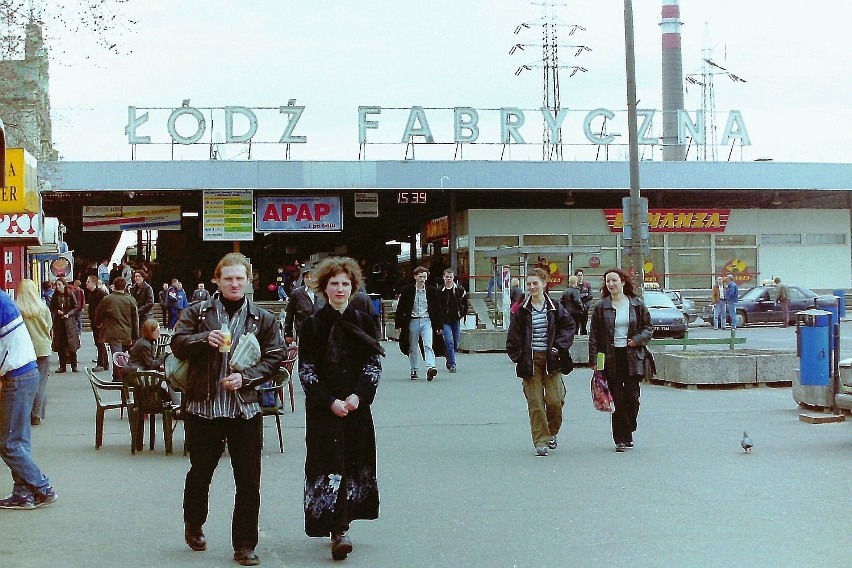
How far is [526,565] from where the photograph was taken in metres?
6.46

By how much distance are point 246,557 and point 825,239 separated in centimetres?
4557

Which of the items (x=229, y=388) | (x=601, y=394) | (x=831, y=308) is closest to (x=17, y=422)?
(x=229, y=388)

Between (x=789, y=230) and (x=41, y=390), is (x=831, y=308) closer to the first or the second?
(x=41, y=390)

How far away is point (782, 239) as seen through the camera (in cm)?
4816

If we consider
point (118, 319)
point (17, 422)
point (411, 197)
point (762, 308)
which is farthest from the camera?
point (411, 197)

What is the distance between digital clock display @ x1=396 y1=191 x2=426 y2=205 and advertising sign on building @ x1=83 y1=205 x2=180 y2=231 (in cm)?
861

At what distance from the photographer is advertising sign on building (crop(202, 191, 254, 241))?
43.2 m

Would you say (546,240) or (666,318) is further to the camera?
(546,240)

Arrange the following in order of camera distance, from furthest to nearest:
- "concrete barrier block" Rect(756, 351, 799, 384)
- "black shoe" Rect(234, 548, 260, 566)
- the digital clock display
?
the digital clock display, "concrete barrier block" Rect(756, 351, 799, 384), "black shoe" Rect(234, 548, 260, 566)

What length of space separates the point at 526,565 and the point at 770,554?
4.50 feet

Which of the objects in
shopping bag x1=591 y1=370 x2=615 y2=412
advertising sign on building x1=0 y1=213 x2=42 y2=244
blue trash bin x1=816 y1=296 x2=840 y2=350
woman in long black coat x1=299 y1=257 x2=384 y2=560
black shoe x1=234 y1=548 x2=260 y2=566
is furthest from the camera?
advertising sign on building x1=0 y1=213 x2=42 y2=244

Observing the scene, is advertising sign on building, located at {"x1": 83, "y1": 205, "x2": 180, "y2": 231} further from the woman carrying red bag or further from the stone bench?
the woman carrying red bag

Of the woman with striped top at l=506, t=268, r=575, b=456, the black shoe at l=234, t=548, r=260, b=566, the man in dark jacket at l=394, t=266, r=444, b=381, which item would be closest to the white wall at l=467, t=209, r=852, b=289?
the man in dark jacket at l=394, t=266, r=444, b=381

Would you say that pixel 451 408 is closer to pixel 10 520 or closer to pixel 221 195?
pixel 10 520
